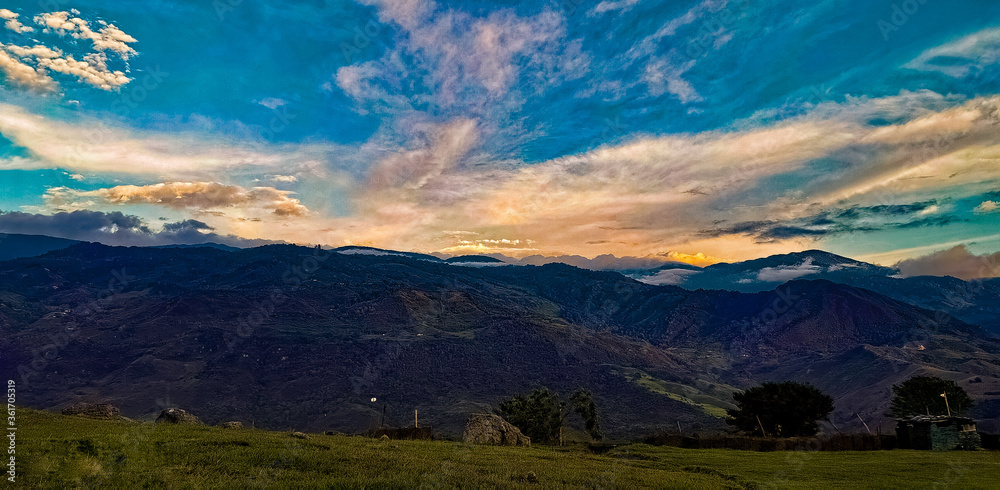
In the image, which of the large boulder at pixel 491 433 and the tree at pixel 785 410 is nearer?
the large boulder at pixel 491 433

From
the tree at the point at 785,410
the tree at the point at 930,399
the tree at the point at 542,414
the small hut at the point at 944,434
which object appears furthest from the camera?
the tree at the point at 542,414

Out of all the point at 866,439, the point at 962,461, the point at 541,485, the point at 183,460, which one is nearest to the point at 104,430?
the point at 183,460

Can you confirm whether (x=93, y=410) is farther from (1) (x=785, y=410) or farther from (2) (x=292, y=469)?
(1) (x=785, y=410)

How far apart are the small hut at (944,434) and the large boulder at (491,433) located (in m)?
32.8

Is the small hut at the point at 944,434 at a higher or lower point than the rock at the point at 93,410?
lower

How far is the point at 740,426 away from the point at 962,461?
49.5 m

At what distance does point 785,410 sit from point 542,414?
39356 mm

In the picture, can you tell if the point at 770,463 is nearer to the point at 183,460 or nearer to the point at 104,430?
the point at 183,460

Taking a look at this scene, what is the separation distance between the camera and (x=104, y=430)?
18922mm

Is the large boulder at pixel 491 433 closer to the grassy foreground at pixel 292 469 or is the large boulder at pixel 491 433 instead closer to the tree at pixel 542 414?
the grassy foreground at pixel 292 469

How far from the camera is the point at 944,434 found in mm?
39500

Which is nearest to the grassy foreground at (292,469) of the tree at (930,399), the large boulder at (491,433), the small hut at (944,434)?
the large boulder at (491,433)

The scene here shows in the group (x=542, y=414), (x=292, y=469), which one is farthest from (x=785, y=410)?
(x=292, y=469)

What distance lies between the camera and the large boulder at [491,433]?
37656 mm
